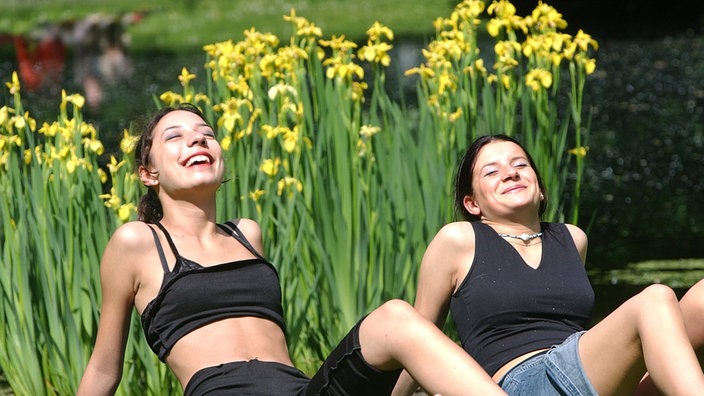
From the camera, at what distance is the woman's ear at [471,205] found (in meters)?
3.36

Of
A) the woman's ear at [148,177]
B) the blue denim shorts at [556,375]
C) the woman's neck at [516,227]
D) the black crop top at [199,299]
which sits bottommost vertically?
the blue denim shorts at [556,375]

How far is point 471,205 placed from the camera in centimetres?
338

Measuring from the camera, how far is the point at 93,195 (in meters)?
3.75

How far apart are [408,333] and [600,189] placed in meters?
4.97

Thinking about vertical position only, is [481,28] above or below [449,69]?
below

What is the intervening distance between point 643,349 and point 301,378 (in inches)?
31.0

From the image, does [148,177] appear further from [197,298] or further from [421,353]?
[421,353]

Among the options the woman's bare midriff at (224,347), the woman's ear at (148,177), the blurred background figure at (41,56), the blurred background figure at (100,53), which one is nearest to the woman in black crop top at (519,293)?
the woman's bare midriff at (224,347)

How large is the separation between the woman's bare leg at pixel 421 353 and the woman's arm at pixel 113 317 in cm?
68

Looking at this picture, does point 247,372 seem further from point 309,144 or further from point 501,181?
point 309,144

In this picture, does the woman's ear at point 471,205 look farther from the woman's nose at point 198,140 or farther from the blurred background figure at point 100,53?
the blurred background figure at point 100,53

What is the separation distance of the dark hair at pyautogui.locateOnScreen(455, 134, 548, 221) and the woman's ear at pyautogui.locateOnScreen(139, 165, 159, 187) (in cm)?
78

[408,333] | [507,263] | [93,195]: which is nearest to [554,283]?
[507,263]

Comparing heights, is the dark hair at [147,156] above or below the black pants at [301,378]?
above
